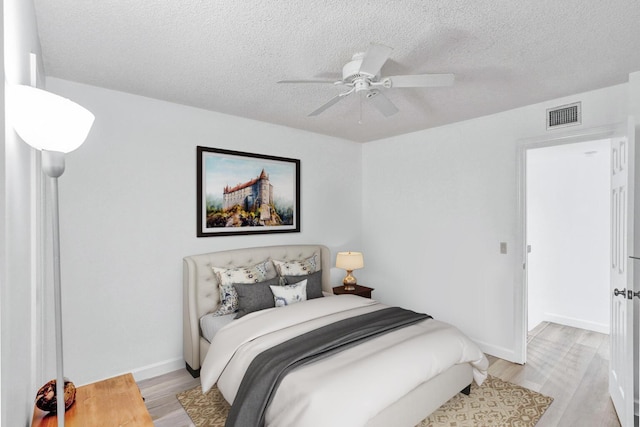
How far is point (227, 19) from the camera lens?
1.78 meters

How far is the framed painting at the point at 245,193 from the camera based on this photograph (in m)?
3.30

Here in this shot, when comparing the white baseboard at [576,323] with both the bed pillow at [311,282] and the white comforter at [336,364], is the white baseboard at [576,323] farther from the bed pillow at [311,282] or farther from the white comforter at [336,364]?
the bed pillow at [311,282]

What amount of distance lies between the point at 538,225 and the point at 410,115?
8.75 feet

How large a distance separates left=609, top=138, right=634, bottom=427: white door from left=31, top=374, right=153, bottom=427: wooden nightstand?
9.27 feet

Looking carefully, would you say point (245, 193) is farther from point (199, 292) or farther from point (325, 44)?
point (325, 44)

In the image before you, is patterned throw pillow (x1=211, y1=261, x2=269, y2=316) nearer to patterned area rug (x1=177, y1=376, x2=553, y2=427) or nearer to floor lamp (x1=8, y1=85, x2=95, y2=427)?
patterned area rug (x1=177, y1=376, x2=553, y2=427)

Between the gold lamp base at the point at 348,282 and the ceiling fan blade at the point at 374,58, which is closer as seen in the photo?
the ceiling fan blade at the point at 374,58

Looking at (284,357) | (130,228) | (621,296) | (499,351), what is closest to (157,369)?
(130,228)

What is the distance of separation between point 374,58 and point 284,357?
6.00 ft

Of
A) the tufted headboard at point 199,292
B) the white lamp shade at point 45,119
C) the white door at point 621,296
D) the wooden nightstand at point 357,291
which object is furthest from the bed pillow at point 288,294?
the white door at point 621,296

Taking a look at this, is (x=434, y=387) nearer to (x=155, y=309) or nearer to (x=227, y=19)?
(x=155, y=309)

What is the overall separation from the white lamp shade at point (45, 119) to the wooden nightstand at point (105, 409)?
1.17 meters

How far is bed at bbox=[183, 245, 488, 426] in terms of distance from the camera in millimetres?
1870

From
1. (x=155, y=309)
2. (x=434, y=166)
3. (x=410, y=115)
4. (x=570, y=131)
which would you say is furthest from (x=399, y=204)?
(x=155, y=309)
